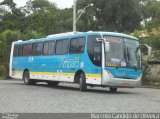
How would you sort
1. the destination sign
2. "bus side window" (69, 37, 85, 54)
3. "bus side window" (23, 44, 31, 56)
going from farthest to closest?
"bus side window" (23, 44, 31, 56) < "bus side window" (69, 37, 85, 54) < the destination sign

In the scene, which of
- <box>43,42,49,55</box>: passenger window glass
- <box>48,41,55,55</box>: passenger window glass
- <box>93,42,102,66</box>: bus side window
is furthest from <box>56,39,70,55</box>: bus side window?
<box>93,42,102,66</box>: bus side window

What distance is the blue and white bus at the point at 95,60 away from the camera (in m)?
23.0

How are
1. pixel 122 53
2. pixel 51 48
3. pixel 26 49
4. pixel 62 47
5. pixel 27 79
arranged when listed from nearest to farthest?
1. pixel 122 53
2. pixel 62 47
3. pixel 51 48
4. pixel 27 79
5. pixel 26 49

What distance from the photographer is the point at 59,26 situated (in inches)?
3228

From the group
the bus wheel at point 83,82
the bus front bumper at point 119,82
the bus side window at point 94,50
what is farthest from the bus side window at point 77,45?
the bus front bumper at point 119,82

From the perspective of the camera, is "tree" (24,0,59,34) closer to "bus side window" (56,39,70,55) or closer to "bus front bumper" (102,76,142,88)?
"bus side window" (56,39,70,55)

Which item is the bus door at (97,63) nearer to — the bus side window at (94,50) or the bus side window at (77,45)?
the bus side window at (94,50)

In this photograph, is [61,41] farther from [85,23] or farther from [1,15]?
[1,15]

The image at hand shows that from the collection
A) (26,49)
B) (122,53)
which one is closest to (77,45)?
(122,53)

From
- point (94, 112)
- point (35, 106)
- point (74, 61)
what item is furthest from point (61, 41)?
point (94, 112)

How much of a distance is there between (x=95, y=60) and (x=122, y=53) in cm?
140

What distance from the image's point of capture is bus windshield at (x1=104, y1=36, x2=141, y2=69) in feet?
75.6

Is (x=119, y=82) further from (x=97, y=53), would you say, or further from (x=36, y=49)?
(x=36, y=49)

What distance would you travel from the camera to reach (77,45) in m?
25.4
